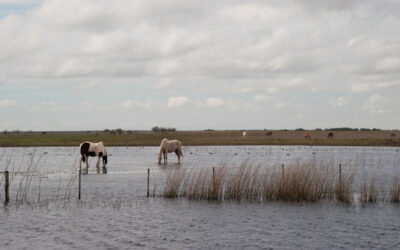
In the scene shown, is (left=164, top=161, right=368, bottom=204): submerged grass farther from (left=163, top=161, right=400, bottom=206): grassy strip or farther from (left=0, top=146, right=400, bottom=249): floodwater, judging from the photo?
(left=0, top=146, right=400, bottom=249): floodwater

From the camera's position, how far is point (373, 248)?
510 inches

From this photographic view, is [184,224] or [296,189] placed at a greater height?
[296,189]

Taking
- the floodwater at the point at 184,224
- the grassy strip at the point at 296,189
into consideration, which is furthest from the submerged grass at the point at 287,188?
the floodwater at the point at 184,224

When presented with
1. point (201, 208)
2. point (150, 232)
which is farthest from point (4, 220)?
point (201, 208)

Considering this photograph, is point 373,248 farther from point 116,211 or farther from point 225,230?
point 116,211

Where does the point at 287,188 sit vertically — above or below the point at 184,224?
above

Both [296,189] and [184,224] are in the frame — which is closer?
[184,224]

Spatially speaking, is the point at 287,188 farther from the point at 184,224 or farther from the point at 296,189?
the point at 184,224

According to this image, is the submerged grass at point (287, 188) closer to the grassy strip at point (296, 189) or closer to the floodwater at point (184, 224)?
the grassy strip at point (296, 189)

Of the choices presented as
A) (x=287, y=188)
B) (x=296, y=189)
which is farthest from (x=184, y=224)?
(x=296, y=189)

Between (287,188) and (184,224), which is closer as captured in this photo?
(184,224)

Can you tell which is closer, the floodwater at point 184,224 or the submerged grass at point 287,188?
the floodwater at point 184,224

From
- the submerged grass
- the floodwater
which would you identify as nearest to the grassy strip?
the submerged grass

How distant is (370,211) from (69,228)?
403 inches
